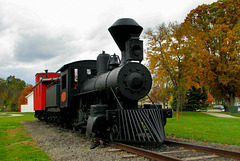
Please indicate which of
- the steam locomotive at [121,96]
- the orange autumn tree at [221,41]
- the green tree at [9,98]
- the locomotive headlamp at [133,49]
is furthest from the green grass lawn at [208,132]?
the green tree at [9,98]

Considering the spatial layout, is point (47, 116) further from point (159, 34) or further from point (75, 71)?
point (159, 34)

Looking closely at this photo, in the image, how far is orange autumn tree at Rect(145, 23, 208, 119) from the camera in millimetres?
22031

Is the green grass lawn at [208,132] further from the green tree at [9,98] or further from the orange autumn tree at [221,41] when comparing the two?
the green tree at [9,98]

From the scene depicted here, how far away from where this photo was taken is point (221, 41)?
28.0 m

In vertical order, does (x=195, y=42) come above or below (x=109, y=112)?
above

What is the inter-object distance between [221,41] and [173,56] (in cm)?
925

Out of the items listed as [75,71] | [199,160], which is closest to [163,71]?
[75,71]

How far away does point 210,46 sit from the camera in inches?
1146

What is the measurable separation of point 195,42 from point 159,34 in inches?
149

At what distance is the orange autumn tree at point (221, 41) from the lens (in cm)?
2606

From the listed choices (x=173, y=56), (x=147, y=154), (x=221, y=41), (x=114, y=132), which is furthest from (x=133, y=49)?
(x=221, y=41)

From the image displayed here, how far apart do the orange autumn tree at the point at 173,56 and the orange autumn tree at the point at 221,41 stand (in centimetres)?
208

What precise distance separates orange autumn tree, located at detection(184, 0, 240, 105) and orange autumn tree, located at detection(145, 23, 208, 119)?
2.08 m

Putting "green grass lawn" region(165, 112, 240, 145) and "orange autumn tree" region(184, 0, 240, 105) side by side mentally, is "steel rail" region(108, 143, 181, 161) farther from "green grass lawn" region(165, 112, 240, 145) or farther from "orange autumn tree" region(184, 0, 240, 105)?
"orange autumn tree" region(184, 0, 240, 105)
